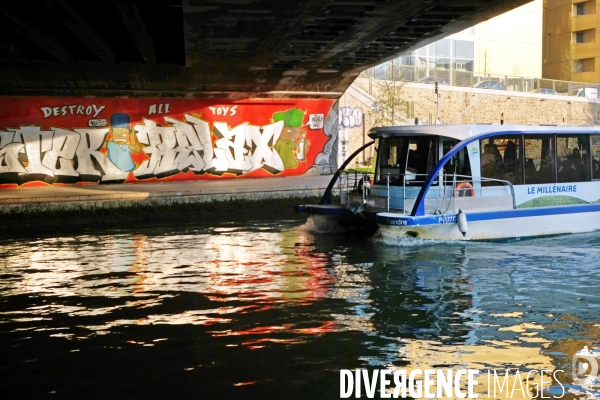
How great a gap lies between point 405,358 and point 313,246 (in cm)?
869

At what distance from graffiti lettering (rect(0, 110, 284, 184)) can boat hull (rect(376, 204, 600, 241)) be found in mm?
16821

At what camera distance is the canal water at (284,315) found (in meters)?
7.90

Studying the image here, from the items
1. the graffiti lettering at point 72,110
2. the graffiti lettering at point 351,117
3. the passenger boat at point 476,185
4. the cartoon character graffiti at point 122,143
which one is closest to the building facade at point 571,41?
the graffiti lettering at point 351,117

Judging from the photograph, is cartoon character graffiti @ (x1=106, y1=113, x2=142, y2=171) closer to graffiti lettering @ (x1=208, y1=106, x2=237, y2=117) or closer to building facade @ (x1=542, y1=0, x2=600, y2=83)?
graffiti lettering @ (x1=208, y1=106, x2=237, y2=117)

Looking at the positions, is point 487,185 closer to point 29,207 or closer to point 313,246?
point 313,246

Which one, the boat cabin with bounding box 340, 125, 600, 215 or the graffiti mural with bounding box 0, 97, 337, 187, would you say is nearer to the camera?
the boat cabin with bounding box 340, 125, 600, 215

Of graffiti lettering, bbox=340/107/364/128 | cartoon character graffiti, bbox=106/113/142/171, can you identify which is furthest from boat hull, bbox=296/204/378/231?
graffiti lettering, bbox=340/107/364/128

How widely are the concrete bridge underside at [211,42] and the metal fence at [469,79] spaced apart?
10242mm

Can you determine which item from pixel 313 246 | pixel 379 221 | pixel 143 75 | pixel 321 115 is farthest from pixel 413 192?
pixel 321 115

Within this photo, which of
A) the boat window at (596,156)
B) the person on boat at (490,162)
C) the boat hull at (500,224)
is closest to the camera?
the boat hull at (500,224)

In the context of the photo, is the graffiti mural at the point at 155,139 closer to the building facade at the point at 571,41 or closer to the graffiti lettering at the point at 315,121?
the graffiti lettering at the point at 315,121

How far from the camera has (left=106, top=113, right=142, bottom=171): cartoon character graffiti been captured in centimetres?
3031

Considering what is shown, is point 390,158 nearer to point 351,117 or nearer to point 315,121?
point 315,121

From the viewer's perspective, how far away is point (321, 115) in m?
34.0
